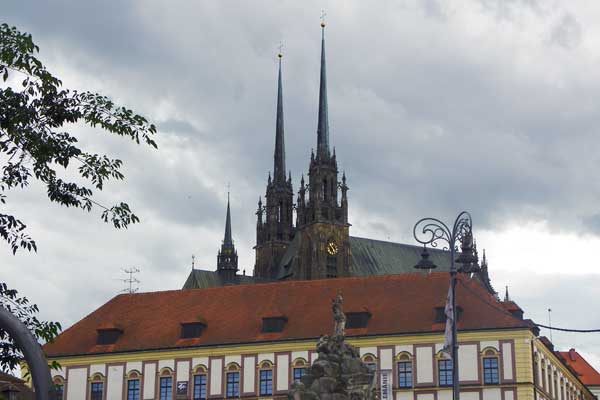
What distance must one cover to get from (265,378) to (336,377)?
67.2 ft

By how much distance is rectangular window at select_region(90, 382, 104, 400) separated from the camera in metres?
75.7

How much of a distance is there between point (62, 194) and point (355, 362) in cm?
3953

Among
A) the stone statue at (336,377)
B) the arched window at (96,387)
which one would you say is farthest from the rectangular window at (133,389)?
the stone statue at (336,377)

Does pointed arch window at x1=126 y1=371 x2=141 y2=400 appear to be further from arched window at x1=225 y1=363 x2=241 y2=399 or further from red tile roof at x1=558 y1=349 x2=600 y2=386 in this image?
red tile roof at x1=558 y1=349 x2=600 y2=386

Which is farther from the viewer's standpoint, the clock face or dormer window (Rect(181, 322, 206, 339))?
the clock face

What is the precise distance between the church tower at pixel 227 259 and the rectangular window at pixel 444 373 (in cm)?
7188

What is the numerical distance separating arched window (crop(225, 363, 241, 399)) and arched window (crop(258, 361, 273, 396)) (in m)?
1.50

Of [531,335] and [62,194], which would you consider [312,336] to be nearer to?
[531,335]

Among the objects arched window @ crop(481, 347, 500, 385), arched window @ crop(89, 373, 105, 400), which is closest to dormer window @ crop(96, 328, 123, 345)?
arched window @ crop(89, 373, 105, 400)

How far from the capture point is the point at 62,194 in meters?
16.0

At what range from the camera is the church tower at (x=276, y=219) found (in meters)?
149

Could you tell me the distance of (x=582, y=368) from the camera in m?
125

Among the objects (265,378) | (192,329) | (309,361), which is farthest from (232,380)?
(309,361)

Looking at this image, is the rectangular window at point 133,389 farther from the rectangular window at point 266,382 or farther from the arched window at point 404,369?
the arched window at point 404,369
